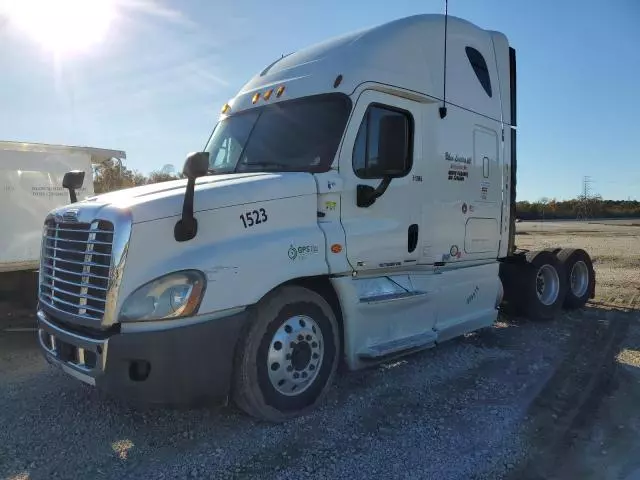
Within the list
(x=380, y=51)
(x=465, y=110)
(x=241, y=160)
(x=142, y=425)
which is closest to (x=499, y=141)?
(x=465, y=110)

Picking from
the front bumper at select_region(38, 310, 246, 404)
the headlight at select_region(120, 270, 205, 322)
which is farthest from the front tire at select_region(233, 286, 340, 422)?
the headlight at select_region(120, 270, 205, 322)

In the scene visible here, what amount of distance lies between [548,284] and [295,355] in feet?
19.4

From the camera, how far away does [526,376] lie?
556 centimetres

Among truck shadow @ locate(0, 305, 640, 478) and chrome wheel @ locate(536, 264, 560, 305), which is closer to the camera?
truck shadow @ locate(0, 305, 640, 478)

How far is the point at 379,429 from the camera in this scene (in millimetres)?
4215

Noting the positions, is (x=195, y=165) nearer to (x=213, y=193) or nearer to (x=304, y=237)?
(x=213, y=193)

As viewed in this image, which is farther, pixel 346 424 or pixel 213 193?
pixel 346 424

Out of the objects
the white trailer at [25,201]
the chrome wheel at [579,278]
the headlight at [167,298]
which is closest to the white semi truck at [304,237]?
the headlight at [167,298]

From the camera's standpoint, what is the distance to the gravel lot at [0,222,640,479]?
3654mm

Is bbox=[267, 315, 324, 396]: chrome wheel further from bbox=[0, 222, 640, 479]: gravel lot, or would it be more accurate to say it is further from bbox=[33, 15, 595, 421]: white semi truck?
bbox=[0, 222, 640, 479]: gravel lot

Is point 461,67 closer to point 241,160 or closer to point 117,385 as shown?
point 241,160

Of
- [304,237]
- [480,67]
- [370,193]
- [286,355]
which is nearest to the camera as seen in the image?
[286,355]

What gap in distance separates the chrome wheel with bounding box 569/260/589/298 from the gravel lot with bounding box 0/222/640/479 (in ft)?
10.9

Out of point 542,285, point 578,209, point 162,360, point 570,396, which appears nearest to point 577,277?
point 542,285
